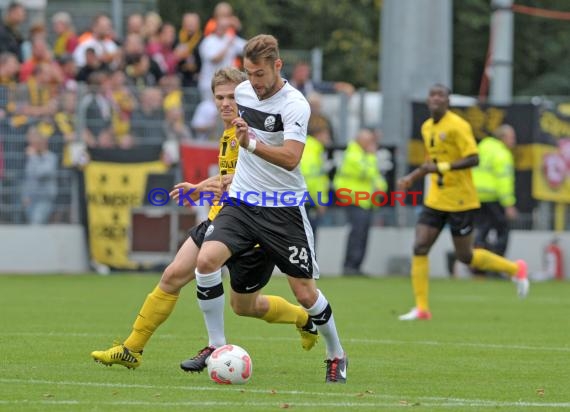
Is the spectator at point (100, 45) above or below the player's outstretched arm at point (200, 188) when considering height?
above

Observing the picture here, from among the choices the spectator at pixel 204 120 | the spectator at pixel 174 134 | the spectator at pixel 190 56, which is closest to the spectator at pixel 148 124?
the spectator at pixel 174 134

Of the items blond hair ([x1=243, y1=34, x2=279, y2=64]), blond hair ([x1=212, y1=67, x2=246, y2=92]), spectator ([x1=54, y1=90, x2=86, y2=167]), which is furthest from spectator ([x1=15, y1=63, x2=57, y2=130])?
blond hair ([x1=243, y1=34, x2=279, y2=64])

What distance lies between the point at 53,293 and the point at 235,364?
9.44m

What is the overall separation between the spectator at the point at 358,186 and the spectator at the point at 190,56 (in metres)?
3.03

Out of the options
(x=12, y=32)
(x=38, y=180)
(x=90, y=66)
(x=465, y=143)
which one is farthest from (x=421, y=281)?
(x=12, y=32)

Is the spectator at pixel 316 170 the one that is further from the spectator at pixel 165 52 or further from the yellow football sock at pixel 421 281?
the yellow football sock at pixel 421 281

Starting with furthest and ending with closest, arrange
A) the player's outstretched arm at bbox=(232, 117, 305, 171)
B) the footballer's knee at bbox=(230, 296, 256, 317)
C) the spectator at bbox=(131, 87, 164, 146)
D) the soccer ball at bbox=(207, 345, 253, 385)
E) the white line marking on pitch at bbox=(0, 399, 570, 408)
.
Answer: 1. the spectator at bbox=(131, 87, 164, 146)
2. the footballer's knee at bbox=(230, 296, 256, 317)
3. the soccer ball at bbox=(207, 345, 253, 385)
4. the player's outstretched arm at bbox=(232, 117, 305, 171)
5. the white line marking on pitch at bbox=(0, 399, 570, 408)

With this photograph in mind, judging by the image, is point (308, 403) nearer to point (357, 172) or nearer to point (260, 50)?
point (260, 50)

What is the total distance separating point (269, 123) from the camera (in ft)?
31.3

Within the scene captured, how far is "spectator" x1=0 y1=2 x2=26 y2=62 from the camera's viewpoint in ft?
76.0

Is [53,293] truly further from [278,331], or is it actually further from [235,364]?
[235,364]

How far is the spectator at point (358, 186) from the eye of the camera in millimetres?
23062

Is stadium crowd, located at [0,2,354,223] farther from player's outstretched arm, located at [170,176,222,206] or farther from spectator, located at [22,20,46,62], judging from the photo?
player's outstretched arm, located at [170,176,222,206]

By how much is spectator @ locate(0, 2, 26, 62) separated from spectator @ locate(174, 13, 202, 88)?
2.67 metres
